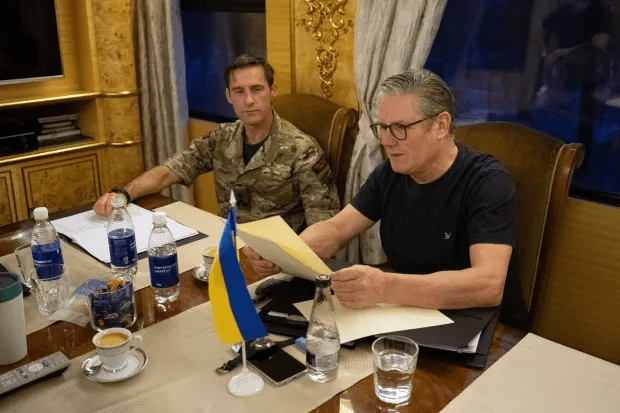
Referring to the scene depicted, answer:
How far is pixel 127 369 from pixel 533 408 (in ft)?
2.32

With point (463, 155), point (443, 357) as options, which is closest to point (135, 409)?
point (443, 357)

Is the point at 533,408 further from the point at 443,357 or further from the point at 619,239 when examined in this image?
the point at 619,239

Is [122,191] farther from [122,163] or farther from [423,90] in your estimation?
[122,163]

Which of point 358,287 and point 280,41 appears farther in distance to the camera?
point 280,41

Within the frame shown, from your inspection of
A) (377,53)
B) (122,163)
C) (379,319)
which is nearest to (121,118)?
(122,163)

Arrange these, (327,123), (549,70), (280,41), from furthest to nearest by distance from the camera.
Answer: (280,41)
(327,123)
(549,70)

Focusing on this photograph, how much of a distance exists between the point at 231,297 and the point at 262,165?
1.24 metres

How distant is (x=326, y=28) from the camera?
102 inches

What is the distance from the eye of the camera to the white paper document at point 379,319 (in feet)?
3.71

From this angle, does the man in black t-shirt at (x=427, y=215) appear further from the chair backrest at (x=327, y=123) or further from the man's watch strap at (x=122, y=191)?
the man's watch strap at (x=122, y=191)

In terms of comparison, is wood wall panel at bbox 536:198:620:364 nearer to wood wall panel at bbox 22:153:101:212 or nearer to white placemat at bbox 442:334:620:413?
white placemat at bbox 442:334:620:413

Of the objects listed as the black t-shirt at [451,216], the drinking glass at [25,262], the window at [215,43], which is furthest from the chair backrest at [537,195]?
the window at [215,43]

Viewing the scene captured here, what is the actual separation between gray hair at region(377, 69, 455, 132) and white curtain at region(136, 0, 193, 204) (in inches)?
86.9

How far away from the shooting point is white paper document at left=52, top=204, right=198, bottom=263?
5.32ft
